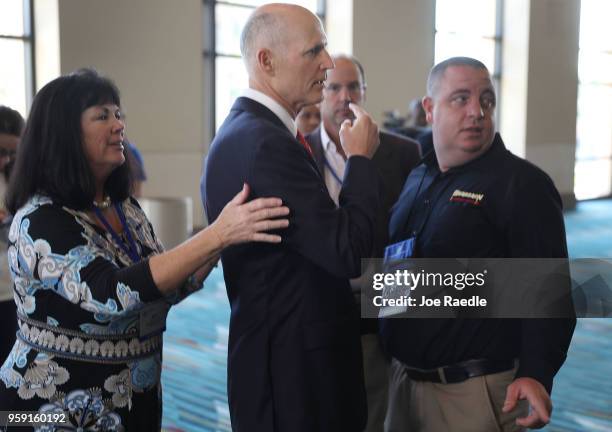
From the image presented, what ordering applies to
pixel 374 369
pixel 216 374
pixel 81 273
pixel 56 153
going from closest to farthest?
pixel 81 273 → pixel 56 153 → pixel 374 369 → pixel 216 374

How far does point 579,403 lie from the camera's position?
4.12m

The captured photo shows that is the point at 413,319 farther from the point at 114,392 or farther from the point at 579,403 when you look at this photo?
the point at 579,403

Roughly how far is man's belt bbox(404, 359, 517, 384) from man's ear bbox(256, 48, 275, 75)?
94 cm

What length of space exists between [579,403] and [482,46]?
9.81 m

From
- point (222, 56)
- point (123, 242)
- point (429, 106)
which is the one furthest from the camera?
point (222, 56)

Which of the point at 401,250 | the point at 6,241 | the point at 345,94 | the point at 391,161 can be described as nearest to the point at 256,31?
the point at 401,250

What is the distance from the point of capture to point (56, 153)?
1820 millimetres

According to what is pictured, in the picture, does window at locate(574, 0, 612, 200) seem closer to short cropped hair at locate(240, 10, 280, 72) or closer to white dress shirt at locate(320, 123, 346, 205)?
white dress shirt at locate(320, 123, 346, 205)

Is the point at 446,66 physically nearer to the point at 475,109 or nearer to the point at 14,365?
the point at 475,109

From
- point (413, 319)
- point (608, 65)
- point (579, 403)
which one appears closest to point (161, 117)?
point (579, 403)

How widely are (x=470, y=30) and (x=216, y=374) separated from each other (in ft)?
31.8

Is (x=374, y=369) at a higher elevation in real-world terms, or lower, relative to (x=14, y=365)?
lower

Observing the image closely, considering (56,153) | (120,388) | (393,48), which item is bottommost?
(120,388)

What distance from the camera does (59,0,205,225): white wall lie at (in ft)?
23.9
